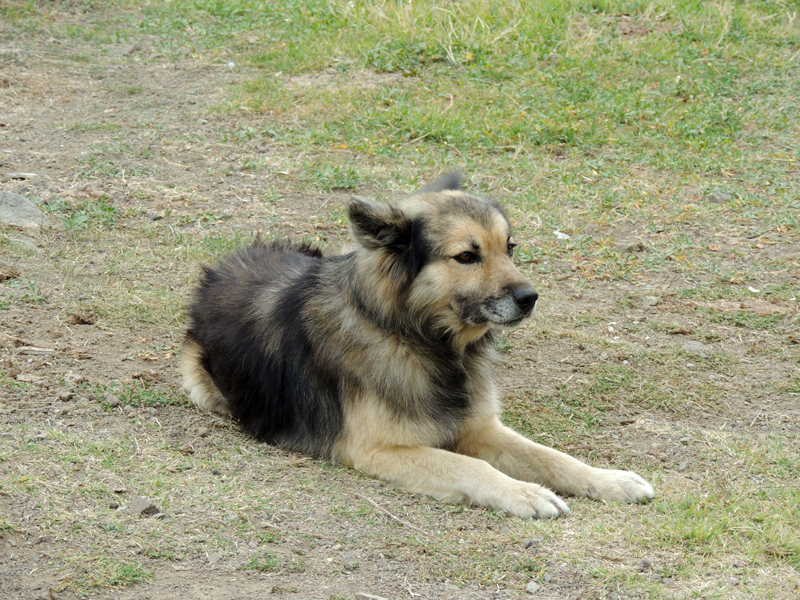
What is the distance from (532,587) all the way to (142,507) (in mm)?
1759

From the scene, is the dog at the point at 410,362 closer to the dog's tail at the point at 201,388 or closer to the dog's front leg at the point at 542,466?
the dog's front leg at the point at 542,466

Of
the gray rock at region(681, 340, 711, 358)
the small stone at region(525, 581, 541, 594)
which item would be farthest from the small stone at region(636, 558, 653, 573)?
the gray rock at region(681, 340, 711, 358)

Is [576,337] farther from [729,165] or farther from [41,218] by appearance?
[41,218]

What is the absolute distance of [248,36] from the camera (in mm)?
12328

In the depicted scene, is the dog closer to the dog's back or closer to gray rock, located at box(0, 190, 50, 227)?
the dog's back

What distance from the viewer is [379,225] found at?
4.66 meters

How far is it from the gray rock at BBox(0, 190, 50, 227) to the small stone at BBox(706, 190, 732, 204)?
20.2 ft

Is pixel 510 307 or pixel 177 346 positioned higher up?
pixel 510 307

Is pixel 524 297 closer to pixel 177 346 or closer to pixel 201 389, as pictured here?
pixel 201 389

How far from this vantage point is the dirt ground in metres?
3.63

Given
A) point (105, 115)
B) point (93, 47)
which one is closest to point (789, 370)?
point (105, 115)

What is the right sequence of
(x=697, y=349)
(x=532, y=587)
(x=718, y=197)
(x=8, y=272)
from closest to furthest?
1. (x=532, y=587)
2. (x=697, y=349)
3. (x=8, y=272)
4. (x=718, y=197)

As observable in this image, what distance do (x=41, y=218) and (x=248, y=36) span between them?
5952 mm

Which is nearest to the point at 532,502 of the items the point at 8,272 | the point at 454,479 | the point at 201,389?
the point at 454,479
